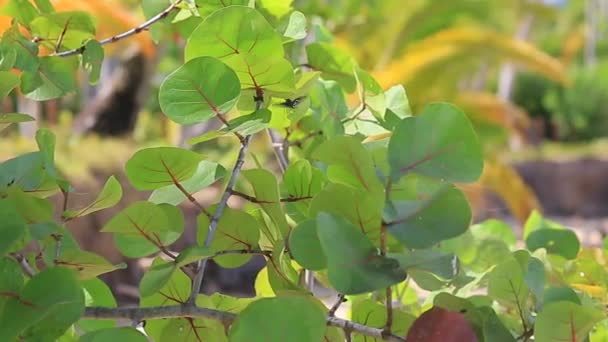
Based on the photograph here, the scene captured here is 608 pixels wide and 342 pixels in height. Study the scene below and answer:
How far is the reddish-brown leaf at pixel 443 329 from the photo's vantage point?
12.3 inches

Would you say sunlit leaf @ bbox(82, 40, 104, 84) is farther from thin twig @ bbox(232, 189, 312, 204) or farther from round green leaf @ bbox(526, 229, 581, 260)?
round green leaf @ bbox(526, 229, 581, 260)

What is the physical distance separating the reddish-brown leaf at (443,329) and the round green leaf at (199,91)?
0.11m

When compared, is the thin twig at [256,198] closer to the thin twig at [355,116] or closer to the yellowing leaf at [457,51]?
the thin twig at [355,116]

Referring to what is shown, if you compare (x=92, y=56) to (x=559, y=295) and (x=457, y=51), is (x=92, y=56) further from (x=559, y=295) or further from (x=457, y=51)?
(x=457, y=51)

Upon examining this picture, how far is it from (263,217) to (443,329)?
0.10 m

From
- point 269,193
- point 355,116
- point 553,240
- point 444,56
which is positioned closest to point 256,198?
point 269,193

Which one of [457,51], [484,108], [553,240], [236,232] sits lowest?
[484,108]

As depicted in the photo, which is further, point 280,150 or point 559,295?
point 280,150

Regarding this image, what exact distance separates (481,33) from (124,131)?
2.41m

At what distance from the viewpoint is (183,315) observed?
0.32m

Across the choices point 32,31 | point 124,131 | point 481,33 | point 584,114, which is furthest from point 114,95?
point 584,114

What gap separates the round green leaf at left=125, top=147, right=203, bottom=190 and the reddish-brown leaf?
0.36ft

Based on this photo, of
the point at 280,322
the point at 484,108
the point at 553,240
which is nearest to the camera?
the point at 280,322

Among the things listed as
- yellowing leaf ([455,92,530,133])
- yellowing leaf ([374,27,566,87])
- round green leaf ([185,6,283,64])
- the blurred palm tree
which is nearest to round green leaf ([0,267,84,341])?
round green leaf ([185,6,283,64])
